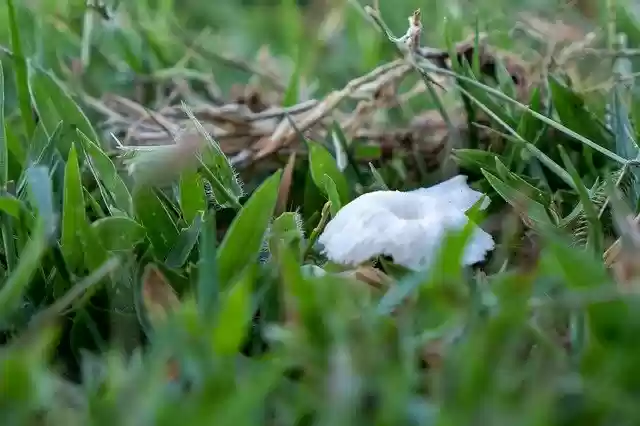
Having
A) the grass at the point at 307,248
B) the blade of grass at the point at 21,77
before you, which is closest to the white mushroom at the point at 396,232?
the grass at the point at 307,248

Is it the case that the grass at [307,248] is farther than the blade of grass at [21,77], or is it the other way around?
the blade of grass at [21,77]

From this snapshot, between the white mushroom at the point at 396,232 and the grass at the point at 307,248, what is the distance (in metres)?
0.02

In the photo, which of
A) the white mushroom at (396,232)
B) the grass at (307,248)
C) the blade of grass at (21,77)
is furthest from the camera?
the blade of grass at (21,77)

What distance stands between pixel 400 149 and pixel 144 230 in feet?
1.47

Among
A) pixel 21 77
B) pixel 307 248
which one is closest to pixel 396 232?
pixel 307 248

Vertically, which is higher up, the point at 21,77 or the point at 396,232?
the point at 21,77

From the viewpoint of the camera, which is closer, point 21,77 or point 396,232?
point 396,232

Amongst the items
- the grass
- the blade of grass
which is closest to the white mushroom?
the grass

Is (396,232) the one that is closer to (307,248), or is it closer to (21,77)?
(307,248)

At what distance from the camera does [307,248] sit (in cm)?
71

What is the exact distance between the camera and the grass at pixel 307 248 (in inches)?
17.5

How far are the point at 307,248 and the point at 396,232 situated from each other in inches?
3.1

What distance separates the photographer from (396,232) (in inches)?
26.6

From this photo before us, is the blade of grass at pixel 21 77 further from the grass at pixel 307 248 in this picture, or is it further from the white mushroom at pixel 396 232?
the white mushroom at pixel 396 232
